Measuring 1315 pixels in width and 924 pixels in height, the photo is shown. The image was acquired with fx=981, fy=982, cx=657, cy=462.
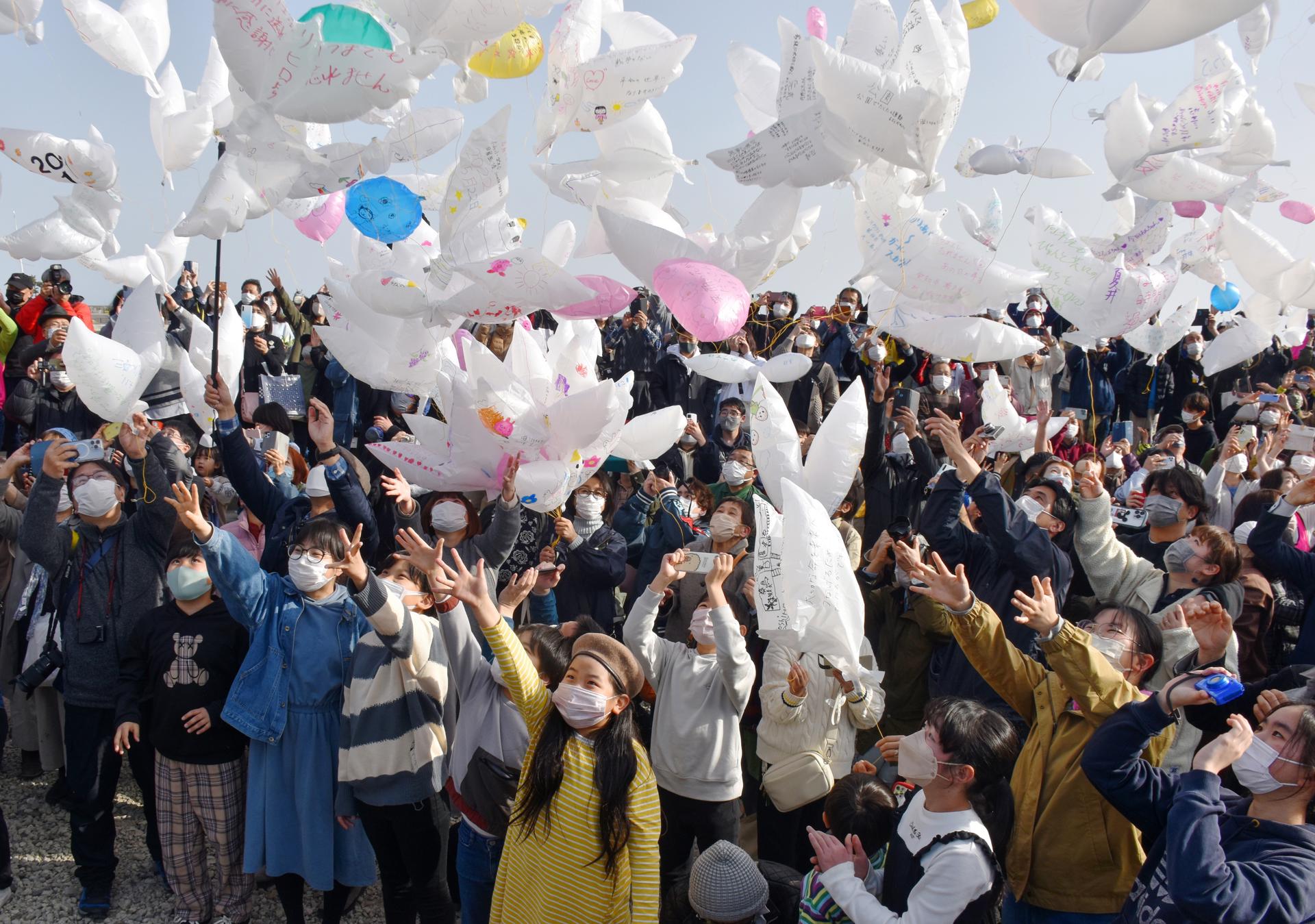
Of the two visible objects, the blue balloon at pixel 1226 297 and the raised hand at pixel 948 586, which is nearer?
the raised hand at pixel 948 586

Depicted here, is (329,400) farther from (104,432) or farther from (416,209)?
(416,209)

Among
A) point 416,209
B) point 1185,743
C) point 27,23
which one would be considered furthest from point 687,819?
point 27,23

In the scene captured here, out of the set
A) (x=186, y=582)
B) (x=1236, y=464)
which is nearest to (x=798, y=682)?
(x=186, y=582)

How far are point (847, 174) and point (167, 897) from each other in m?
3.77

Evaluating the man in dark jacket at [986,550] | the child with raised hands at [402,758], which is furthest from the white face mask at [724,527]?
the child with raised hands at [402,758]

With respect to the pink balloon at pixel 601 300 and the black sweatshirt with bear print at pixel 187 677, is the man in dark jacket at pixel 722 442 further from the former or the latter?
the black sweatshirt with bear print at pixel 187 677

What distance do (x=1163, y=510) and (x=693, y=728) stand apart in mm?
2327

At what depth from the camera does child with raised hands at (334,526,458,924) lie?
3.12m

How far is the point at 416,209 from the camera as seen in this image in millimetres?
4164

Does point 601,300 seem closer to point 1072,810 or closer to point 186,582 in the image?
point 186,582

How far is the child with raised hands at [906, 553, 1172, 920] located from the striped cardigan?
153cm

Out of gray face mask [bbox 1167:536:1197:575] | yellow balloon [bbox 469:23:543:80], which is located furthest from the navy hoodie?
yellow balloon [bbox 469:23:543:80]

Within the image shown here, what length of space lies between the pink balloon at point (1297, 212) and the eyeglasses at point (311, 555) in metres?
6.50

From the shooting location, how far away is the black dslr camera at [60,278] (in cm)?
821
